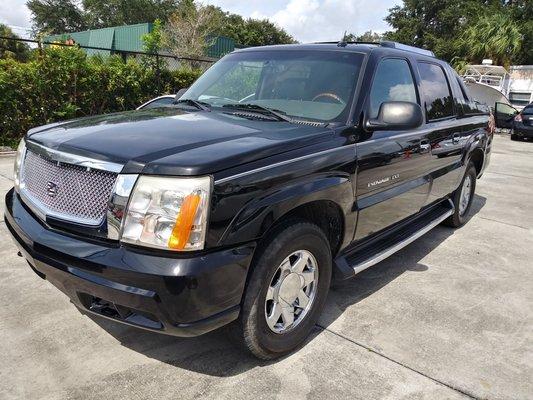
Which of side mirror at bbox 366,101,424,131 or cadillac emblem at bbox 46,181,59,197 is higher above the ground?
Result: side mirror at bbox 366,101,424,131

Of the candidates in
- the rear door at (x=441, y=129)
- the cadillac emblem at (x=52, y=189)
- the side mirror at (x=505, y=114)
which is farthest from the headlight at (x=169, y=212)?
the side mirror at (x=505, y=114)

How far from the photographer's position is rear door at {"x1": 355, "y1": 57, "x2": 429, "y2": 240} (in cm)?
329

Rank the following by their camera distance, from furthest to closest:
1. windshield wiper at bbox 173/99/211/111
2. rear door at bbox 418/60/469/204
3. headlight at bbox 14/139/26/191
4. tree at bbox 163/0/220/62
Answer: tree at bbox 163/0/220/62, rear door at bbox 418/60/469/204, windshield wiper at bbox 173/99/211/111, headlight at bbox 14/139/26/191

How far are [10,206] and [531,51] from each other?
32670 millimetres

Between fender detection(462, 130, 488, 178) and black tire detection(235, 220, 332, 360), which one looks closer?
black tire detection(235, 220, 332, 360)

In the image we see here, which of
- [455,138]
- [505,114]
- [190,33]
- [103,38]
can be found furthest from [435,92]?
[103,38]

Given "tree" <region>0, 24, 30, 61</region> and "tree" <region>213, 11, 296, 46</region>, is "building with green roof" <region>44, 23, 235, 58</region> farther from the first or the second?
"tree" <region>213, 11, 296, 46</region>

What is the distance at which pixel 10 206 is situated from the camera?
10.0 feet

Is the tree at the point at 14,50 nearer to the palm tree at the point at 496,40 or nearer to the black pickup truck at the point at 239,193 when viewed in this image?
the black pickup truck at the point at 239,193

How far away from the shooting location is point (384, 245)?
3732 millimetres

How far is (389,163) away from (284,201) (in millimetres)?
1294

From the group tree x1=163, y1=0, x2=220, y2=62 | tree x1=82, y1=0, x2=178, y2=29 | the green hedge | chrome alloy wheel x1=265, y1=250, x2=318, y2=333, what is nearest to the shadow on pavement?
chrome alloy wheel x1=265, y1=250, x2=318, y2=333

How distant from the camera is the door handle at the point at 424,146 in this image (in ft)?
13.0

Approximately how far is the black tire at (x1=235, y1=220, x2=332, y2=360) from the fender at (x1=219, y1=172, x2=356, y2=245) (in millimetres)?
123
